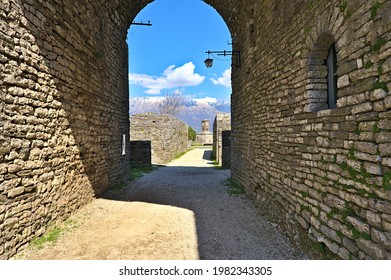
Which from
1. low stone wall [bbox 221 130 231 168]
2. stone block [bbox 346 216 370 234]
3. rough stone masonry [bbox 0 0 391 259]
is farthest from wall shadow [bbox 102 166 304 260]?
low stone wall [bbox 221 130 231 168]

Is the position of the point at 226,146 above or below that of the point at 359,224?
above

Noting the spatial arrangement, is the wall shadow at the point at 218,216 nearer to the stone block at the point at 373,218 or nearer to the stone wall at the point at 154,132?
the stone block at the point at 373,218

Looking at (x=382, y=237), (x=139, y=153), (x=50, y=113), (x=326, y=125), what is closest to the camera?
(x=382, y=237)

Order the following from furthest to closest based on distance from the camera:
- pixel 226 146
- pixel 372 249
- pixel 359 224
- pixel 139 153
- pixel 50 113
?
pixel 139 153, pixel 226 146, pixel 50 113, pixel 359 224, pixel 372 249

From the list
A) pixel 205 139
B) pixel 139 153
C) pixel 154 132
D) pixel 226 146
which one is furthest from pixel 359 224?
pixel 205 139

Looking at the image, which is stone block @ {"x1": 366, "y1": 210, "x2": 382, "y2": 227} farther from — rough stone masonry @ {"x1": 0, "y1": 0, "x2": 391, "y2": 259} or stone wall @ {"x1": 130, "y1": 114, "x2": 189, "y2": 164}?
stone wall @ {"x1": 130, "y1": 114, "x2": 189, "y2": 164}

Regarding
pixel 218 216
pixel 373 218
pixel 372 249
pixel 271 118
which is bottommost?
pixel 218 216

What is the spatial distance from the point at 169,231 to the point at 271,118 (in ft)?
10.1

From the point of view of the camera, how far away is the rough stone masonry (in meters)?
2.43

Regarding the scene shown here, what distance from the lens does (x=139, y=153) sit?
42.5 feet

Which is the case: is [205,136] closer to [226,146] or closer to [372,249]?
[226,146]

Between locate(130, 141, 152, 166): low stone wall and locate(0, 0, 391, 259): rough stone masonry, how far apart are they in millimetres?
5793

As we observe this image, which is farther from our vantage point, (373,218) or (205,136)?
(205,136)

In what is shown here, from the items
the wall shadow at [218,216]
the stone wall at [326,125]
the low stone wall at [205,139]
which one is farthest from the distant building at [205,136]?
the stone wall at [326,125]
